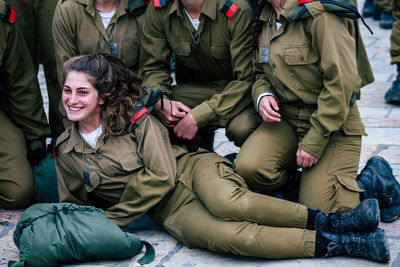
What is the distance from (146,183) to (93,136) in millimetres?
449

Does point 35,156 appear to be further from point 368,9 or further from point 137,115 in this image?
point 368,9

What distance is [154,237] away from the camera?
3793mm

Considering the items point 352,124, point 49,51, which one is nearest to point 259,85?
point 352,124

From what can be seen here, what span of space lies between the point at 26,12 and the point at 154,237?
7.00 feet

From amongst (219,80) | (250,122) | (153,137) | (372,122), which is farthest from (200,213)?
(372,122)

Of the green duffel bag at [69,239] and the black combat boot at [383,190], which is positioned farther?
the black combat boot at [383,190]

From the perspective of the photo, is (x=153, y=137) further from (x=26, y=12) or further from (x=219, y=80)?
→ (x=26, y=12)

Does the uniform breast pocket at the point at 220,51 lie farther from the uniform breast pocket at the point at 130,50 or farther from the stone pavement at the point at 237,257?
the stone pavement at the point at 237,257

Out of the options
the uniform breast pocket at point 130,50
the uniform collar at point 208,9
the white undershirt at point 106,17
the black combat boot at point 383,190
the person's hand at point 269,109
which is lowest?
the black combat boot at point 383,190

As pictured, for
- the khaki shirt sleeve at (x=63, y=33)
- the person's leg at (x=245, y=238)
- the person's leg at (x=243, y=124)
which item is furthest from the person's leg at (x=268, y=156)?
the khaki shirt sleeve at (x=63, y=33)

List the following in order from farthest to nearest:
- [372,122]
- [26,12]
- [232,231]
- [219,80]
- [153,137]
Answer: [372,122] → [26,12] → [219,80] → [153,137] → [232,231]

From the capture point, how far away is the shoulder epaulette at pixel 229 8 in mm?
4113

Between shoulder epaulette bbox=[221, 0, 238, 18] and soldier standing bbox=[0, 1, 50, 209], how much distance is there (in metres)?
1.41

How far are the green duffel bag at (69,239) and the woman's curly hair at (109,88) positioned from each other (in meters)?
A: 0.55
